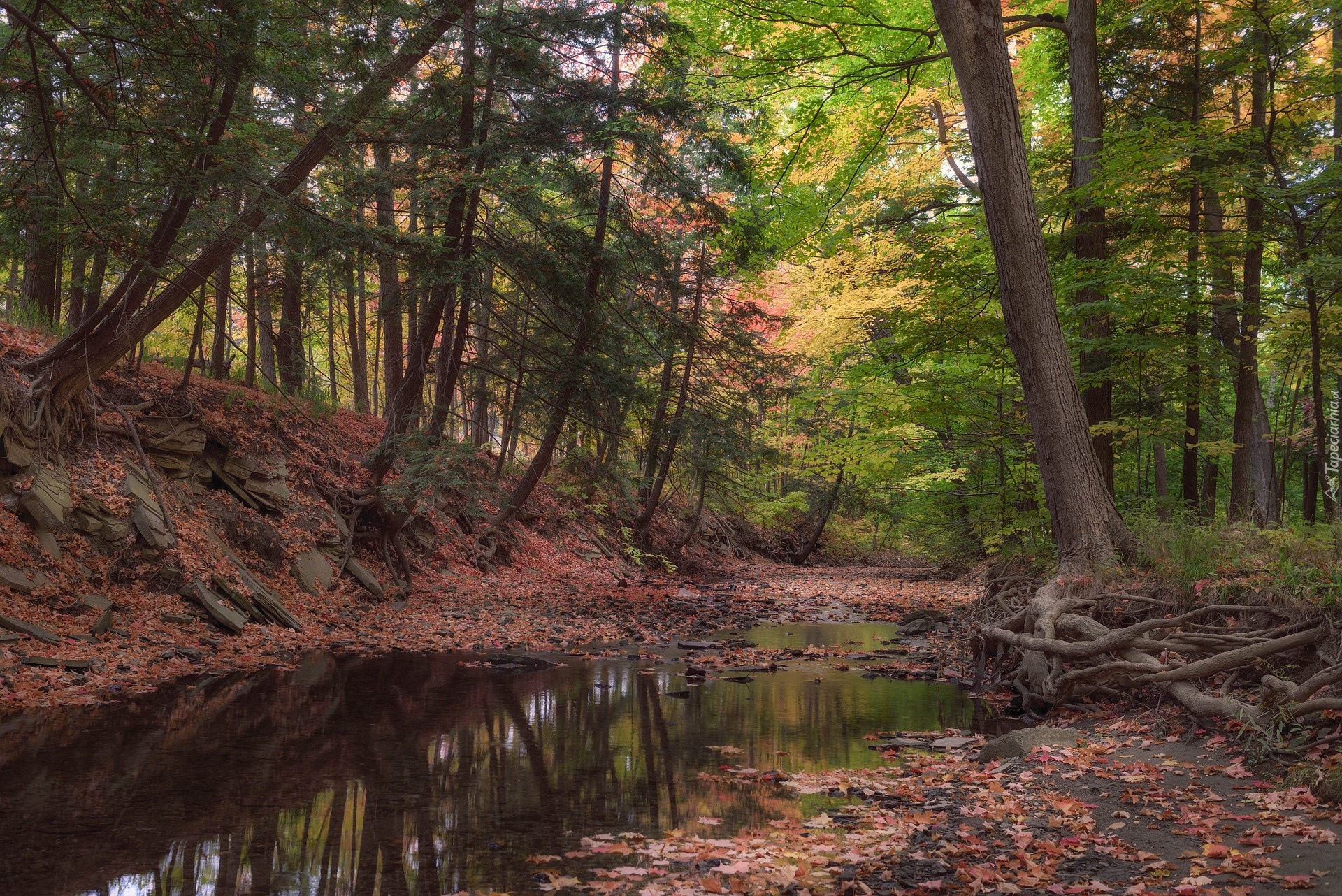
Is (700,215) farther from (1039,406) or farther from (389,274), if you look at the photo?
(1039,406)

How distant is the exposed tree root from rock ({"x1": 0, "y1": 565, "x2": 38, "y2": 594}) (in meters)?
9.01

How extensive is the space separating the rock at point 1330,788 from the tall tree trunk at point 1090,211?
244 inches

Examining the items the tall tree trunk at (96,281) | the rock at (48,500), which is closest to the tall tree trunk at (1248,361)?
the rock at (48,500)

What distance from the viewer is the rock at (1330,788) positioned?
12.1 feet

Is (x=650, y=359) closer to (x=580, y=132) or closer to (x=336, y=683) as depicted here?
(x=580, y=132)

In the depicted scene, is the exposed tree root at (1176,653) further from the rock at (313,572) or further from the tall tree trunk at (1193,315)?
the rock at (313,572)

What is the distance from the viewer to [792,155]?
10383 millimetres

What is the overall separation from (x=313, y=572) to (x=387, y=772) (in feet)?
23.8

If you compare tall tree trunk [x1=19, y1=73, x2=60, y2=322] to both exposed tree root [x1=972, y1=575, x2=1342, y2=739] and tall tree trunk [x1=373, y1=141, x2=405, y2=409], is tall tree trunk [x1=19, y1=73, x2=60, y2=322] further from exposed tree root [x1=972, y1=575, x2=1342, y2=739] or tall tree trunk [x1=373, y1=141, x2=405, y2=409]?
exposed tree root [x1=972, y1=575, x2=1342, y2=739]

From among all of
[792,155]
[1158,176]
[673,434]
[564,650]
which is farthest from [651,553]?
[1158,176]

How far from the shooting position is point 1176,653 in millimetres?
5914

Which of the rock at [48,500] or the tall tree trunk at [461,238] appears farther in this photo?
the tall tree trunk at [461,238]

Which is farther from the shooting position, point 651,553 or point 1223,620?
point 651,553

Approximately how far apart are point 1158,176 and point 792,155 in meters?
4.12
